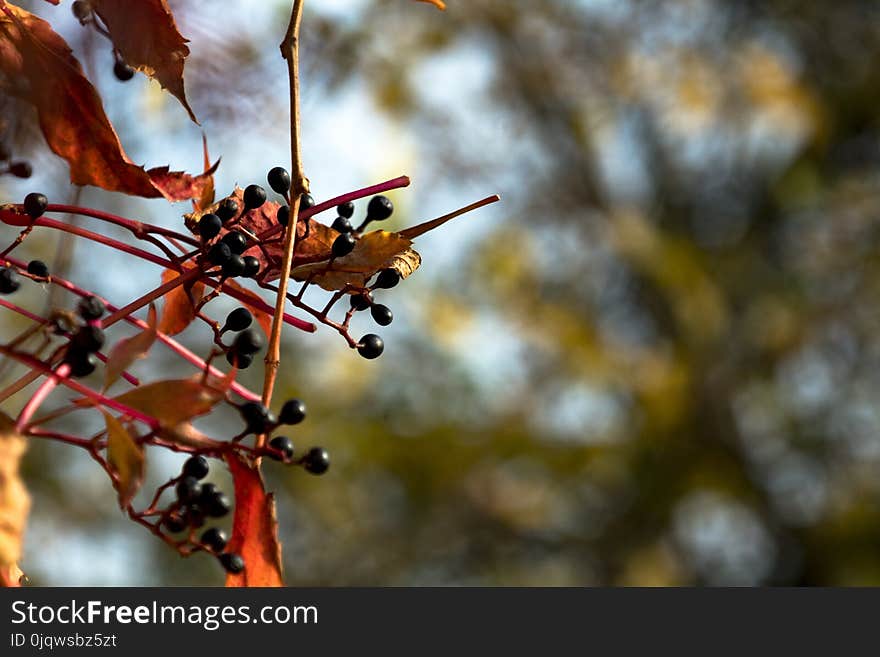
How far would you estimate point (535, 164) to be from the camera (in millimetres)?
3840

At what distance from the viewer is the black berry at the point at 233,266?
428 millimetres

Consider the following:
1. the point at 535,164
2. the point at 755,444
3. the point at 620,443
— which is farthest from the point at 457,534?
the point at 535,164

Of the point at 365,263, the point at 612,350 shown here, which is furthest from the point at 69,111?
the point at 612,350

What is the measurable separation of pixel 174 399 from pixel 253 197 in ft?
0.42

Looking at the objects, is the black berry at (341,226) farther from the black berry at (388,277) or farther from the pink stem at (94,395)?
the pink stem at (94,395)

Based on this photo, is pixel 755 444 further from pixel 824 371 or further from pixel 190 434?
pixel 190 434

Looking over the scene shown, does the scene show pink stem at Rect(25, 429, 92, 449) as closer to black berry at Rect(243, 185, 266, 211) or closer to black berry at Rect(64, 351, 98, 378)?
black berry at Rect(64, 351, 98, 378)

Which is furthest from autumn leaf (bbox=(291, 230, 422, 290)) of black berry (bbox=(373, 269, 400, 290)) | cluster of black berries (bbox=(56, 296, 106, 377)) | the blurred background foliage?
the blurred background foliage

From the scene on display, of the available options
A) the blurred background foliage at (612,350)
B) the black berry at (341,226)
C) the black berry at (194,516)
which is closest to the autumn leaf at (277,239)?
the black berry at (341,226)

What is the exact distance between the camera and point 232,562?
1.46ft

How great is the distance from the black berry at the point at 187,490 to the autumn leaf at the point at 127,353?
0.10m

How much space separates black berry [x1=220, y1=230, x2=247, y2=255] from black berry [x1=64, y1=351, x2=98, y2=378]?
77mm

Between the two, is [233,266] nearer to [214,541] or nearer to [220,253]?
[220,253]
